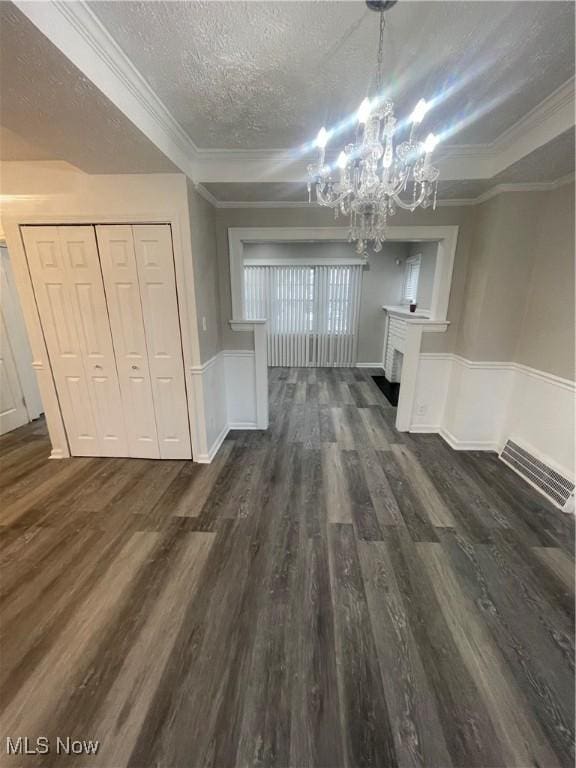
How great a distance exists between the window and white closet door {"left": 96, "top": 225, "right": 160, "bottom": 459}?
4450 millimetres

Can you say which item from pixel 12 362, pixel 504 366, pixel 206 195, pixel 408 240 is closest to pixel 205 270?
pixel 206 195

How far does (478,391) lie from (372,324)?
345cm

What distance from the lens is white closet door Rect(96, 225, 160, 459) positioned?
7.77 ft

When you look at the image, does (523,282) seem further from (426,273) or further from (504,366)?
(426,273)

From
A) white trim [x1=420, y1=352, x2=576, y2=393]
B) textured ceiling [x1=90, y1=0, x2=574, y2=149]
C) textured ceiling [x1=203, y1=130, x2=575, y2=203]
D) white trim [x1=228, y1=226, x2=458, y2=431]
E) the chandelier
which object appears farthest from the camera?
white trim [x1=228, y1=226, x2=458, y2=431]

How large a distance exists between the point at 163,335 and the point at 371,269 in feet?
15.3

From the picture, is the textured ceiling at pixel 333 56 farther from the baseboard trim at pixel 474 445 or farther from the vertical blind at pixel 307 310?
the vertical blind at pixel 307 310

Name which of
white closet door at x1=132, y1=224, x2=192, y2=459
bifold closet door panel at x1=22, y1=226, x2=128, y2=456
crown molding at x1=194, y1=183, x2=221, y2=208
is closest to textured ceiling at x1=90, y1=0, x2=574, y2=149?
crown molding at x1=194, y1=183, x2=221, y2=208

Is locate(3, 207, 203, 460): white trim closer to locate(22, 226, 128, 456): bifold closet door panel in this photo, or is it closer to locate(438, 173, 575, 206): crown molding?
locate(22, 226, 128, 456): bifold closet door panel

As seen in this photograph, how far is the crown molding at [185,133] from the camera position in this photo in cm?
111

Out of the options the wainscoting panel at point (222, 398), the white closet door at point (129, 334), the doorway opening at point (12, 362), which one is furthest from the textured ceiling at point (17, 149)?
the wainscoting panel at point (222, 398)

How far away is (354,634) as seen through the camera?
1399 millimetres

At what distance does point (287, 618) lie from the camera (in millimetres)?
1471

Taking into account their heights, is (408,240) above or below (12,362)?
above
